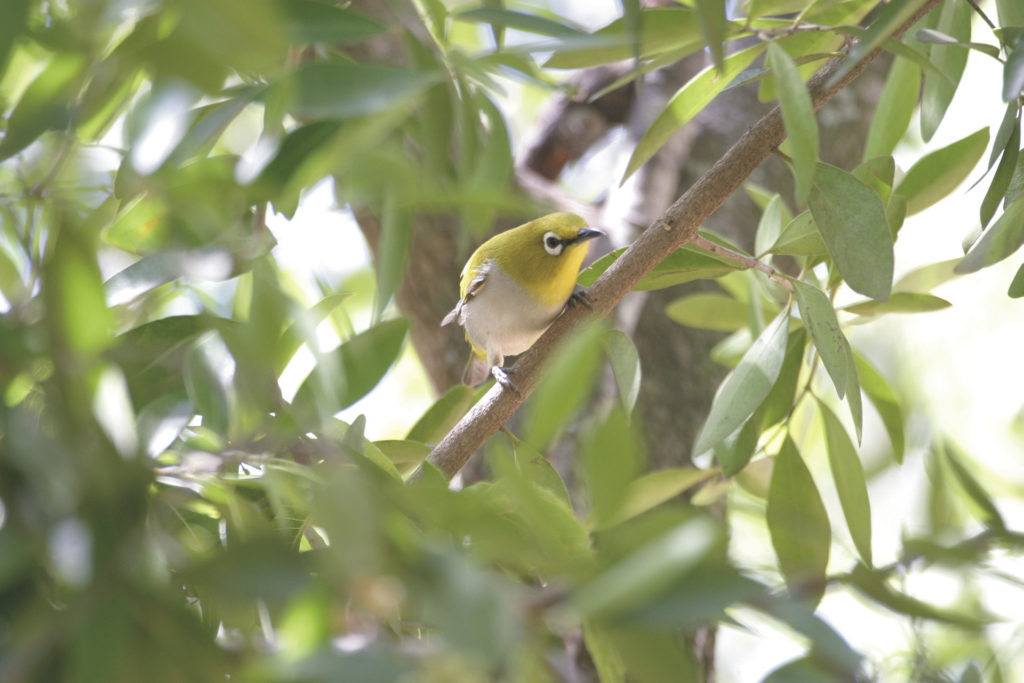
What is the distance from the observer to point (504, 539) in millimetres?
464

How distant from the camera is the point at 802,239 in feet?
3.35

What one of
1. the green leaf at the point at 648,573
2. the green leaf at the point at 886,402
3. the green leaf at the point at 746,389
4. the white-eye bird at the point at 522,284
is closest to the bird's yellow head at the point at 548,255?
the white-eye bird at the point at 522,284

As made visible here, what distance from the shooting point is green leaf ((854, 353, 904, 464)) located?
125cm

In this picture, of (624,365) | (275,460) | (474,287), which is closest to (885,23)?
(624,365)

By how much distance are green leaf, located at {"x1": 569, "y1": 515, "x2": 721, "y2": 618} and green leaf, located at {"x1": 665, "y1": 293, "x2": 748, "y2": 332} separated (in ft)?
3.54

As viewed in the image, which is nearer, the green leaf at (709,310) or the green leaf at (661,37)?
the green leaf at (661,37)

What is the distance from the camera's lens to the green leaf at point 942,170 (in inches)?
45.7

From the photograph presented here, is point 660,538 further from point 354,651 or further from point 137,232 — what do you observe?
point 137,232

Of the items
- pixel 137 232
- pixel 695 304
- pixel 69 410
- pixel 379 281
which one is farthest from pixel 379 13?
pixel 69 410

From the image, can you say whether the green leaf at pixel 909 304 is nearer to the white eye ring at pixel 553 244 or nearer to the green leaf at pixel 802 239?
the green leaf at pixel 802 239

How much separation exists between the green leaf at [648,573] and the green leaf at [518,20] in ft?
1.63

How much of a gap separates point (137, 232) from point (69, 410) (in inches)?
17.2

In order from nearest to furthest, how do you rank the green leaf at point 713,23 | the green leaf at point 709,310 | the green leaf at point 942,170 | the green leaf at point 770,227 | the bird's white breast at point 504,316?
the green leaf at point 713,23, the green leaf at point 942,170, the green leaf at point 770,227, the green leaf at point 709,310, the bird's white breast at point 504,316

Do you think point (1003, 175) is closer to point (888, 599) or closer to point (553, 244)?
point (888, 599)
